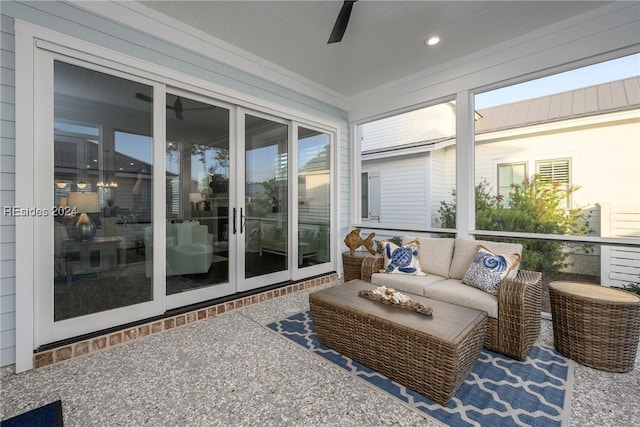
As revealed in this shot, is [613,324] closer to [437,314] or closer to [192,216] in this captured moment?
[437,314]

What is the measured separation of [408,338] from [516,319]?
108 cm

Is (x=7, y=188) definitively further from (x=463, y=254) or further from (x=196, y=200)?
(x=463, y=254)

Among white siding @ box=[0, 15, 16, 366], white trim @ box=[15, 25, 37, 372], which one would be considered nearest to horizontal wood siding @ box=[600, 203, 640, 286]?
white trim @ box=[15, 25, 37, 372]

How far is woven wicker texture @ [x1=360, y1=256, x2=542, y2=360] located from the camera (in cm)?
230

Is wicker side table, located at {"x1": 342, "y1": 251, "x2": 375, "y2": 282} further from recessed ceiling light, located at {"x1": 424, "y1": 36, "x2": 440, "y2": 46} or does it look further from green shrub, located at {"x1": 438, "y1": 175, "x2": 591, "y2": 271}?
recessed ceiling light, located at {"x1": 424, "y1": 36, "x2": 440, "y2": 46}

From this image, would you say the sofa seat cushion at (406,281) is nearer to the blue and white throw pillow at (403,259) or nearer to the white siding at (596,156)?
the blue and white throw pillow at (403,259)

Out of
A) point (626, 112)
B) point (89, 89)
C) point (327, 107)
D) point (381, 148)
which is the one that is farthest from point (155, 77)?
point (626, 112)

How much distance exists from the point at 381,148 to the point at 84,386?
537cm

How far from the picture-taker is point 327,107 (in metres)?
4.78

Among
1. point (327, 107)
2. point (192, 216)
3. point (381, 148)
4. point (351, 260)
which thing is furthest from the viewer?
point (381, 148)

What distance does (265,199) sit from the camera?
13.0 feet

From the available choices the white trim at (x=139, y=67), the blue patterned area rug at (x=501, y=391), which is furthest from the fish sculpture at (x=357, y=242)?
the white trim at (x=139, y=67)

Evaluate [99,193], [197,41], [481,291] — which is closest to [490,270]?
[481,291]

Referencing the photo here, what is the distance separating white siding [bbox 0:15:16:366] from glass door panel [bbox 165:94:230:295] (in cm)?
112
